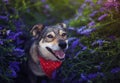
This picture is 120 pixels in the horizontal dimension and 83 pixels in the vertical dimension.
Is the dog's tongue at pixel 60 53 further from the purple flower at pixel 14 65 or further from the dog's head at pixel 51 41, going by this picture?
the purple flower at pixel 14 65

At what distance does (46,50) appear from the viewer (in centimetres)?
469

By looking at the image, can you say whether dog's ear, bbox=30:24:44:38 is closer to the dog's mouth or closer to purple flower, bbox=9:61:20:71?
the dog's mouth

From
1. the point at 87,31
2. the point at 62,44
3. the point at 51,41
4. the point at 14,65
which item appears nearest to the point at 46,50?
the point at 51,41

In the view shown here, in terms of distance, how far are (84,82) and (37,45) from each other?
0.74 metres

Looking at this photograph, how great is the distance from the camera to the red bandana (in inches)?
187

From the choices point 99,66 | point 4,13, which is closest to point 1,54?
point 4,13

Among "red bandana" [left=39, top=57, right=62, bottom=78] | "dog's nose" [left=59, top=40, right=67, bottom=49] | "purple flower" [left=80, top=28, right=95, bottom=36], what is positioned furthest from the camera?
"purple flower" [left=80, top=28, right=95, bottom=36]

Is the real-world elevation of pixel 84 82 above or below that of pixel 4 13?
below

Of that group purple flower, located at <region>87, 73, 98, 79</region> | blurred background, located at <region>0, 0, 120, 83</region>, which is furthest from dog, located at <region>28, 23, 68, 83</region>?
purple flower, located at <region>87, 73, 98, 79</region>

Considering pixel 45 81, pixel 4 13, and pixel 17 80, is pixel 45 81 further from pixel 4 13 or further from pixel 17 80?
pixel 4 13

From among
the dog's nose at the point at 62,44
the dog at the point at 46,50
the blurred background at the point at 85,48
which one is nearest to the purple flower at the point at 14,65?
the blurred background at the point at 85,48

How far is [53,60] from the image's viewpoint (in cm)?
478

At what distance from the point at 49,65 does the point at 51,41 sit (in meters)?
0.33

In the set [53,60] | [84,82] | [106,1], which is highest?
[106,1]
